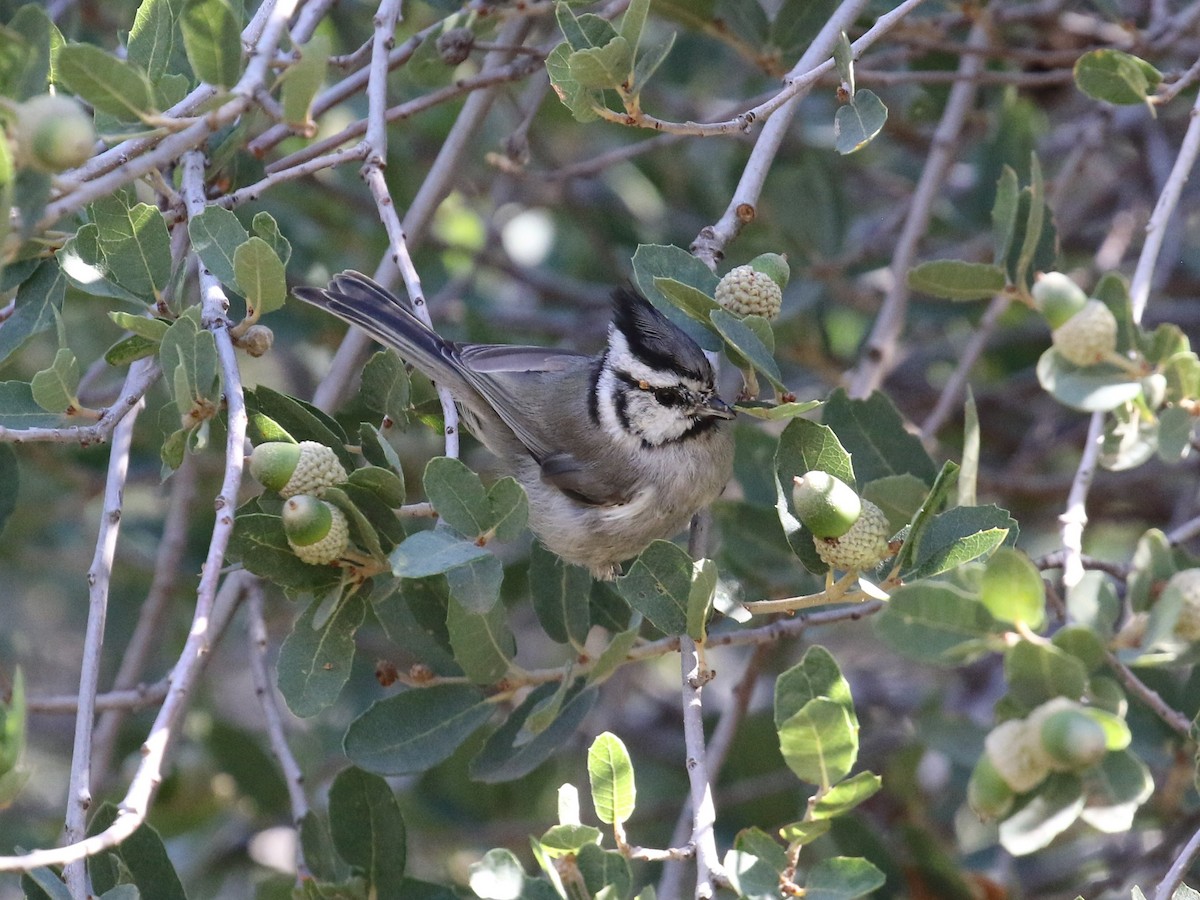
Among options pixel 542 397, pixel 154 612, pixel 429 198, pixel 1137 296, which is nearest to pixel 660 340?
pixel 542 397

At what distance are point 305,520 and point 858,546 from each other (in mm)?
1030

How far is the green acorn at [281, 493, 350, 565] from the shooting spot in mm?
2387

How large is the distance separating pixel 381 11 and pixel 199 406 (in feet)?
3.90

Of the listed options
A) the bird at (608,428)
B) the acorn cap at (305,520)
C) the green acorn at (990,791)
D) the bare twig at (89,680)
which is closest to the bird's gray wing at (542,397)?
the bird at (608,428)

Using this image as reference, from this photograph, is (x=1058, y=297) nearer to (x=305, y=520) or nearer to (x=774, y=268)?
(x=774, y=268)

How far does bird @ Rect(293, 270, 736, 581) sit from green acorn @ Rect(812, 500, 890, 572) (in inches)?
51.7

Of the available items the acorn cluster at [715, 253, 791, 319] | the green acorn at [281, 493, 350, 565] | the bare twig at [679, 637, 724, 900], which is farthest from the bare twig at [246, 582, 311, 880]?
the acorn cluster at [715, 253, 791, 319]

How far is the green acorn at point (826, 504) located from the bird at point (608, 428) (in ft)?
4.53

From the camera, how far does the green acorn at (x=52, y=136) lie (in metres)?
1.90

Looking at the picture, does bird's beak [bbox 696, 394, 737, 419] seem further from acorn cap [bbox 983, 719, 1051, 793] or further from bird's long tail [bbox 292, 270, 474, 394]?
acorn cap [bbox 983, 719, 1051, 793]

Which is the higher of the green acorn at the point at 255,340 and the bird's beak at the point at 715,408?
the green acorn at the point at 255,340

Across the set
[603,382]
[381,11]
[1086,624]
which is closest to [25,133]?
[381,11]

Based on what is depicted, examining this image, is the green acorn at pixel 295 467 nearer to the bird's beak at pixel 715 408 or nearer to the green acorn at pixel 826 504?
the green acorn at pixel 826 504

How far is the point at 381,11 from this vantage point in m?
3.11
